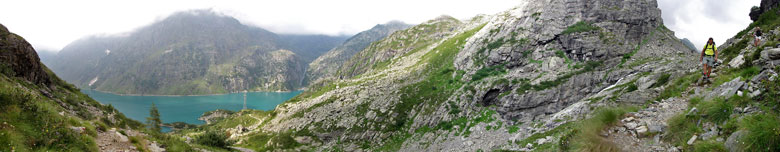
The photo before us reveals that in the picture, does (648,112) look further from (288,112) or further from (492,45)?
(288,112)

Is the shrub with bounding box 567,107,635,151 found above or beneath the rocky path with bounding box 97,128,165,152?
above

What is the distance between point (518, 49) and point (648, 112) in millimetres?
38642

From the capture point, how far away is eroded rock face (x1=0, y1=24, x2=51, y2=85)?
21.9m

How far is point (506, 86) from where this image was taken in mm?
39375

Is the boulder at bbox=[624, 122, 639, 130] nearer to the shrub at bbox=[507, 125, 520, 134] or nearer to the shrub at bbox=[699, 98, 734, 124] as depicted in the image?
the shrub at bbox=[699, 98, 734, 124]

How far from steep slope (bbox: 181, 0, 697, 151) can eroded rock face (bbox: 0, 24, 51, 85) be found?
2894 cm

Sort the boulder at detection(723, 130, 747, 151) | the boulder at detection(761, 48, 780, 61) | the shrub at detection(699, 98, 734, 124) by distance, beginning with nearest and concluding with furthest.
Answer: the boulder at detection(723, 130, 747, 151)
the shrub at detection(699, 98, 734, 124)
the boulder at detection(761, 48, 780, 61)

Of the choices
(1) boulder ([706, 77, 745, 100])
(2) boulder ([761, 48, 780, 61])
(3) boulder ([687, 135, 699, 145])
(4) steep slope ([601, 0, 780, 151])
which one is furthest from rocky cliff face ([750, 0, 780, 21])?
(3) boulder ([687, 135, 699, 145])

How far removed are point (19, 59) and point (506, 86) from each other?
50031 mm

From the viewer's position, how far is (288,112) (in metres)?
67.6

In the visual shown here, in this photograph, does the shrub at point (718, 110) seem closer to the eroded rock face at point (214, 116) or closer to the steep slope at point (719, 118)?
the steep slope at point (719, 118)

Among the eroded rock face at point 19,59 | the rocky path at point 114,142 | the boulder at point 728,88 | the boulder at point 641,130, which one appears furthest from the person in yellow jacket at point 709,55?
the eroded rock face at point 19,59

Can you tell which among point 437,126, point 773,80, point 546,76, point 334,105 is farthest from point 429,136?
point 773,80

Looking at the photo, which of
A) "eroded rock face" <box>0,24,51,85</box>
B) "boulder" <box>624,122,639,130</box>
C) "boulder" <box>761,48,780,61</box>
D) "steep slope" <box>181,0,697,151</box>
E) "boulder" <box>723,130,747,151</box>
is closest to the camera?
"boulder" <box>723,130,747,151</box>
